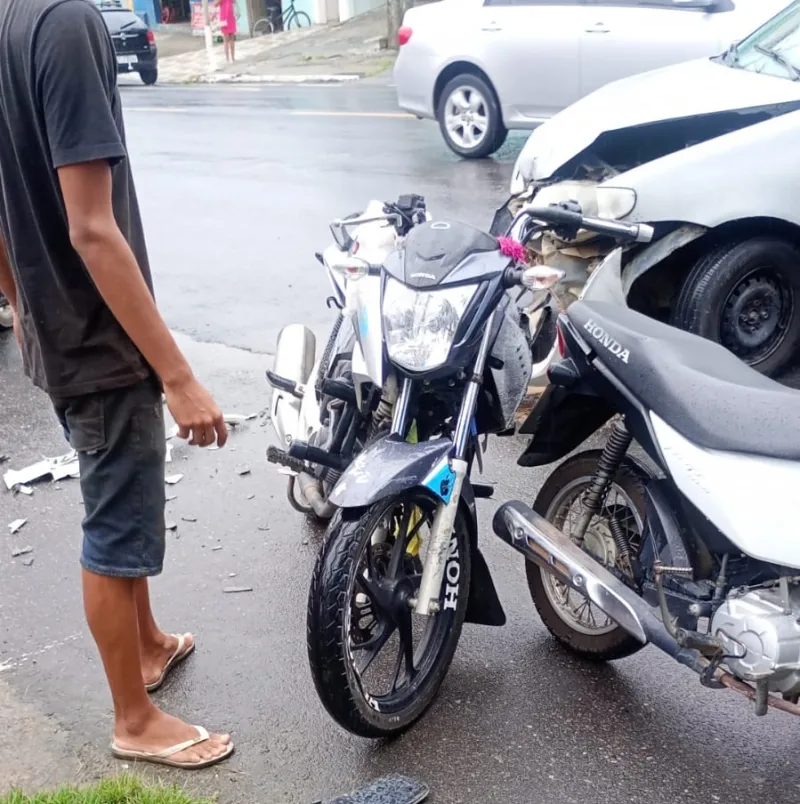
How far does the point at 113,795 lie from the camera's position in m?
2.66

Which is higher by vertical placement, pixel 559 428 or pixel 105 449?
pixel 105 449

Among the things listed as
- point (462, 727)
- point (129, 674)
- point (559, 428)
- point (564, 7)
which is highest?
point (564, 7)

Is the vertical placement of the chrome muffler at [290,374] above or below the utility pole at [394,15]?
below

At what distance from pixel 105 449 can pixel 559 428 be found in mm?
1359

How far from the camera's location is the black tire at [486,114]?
10.1 m

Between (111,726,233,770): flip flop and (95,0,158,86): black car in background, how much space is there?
64.2ft

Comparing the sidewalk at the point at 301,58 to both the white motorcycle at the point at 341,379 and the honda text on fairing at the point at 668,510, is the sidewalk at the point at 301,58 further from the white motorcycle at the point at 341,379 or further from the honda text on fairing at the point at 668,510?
the honda text on fairing at the point at 668,510

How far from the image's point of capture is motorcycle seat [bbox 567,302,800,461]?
246 cm

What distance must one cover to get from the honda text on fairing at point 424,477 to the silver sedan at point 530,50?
6.47 meters

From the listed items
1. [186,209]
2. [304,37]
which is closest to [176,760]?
[186,209]

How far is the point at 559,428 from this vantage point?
320 centimetres

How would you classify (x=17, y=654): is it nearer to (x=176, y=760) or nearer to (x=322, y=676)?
(x=176, y=760)

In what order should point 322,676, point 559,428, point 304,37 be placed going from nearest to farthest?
point 322,676 → point 559,428 → point 304,37

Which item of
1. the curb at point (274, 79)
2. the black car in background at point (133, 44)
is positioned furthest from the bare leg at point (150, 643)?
the black car in background at point (133, 44)
